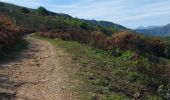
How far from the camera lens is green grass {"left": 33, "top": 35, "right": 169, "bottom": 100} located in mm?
13180

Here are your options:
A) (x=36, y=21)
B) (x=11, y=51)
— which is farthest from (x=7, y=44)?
(x=36, y=21)

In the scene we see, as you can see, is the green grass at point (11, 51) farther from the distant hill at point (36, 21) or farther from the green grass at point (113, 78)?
the distant hill at point (36, 21)

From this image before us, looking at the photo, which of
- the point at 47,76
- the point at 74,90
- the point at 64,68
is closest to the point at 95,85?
the point at 74,90

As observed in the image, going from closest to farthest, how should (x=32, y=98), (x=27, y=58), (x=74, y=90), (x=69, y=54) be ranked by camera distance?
(x=32, y=98) → (x=74, y=90) → (x=27, y=58) → (x=69, y=54)

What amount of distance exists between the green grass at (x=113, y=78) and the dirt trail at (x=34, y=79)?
2.03 feet

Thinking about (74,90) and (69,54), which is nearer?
(74,90)

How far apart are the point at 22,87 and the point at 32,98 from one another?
136cm

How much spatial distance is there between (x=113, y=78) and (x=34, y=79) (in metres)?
2.81

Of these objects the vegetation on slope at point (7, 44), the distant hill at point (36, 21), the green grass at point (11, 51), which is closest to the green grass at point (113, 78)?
the green grass at point (11, 51)

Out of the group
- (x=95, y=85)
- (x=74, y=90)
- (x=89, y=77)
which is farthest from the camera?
(x=89, y=77)

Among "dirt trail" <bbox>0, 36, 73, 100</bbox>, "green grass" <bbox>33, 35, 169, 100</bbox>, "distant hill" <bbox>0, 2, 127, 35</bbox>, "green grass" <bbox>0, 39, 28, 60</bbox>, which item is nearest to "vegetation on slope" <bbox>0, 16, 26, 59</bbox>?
"green grass" <bbox>0, 39, 28, 60</bbox>

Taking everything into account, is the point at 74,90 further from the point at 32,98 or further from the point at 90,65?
the point at 90,65

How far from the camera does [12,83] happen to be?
14.0m

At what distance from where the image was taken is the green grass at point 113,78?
13.2 m
